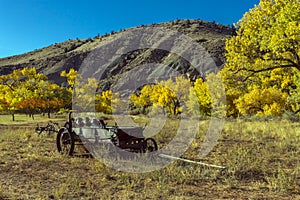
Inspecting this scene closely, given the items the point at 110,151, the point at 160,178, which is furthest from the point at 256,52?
the point at 160,178

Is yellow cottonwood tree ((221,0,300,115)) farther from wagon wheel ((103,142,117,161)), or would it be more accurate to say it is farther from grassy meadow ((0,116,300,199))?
wagon wheel ((103,142,117,161))

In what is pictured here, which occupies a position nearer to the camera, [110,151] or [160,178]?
[160,178]

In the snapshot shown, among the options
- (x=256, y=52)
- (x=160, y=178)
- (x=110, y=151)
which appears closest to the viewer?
(x=160, y=178)

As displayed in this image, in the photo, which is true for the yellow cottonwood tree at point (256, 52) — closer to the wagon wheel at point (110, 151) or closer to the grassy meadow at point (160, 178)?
the grassy meadow at point (160, 178)

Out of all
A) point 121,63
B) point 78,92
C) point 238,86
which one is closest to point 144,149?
point 238,86

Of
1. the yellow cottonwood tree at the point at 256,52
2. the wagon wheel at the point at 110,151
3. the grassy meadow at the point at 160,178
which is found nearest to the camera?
the grassy meadow at the point at 160,178

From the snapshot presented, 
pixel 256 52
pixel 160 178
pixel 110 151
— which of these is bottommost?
pixel 160 178

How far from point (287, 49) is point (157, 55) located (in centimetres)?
16191

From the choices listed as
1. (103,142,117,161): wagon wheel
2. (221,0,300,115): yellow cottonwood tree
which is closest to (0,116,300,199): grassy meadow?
(103,142,117,161): wagon wheel

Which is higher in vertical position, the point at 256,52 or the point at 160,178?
the point at 256,52

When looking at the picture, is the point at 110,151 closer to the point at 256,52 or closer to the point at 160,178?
the point at 160,178

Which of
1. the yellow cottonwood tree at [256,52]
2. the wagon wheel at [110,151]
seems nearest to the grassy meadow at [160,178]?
the wagon wheel at [110,151]

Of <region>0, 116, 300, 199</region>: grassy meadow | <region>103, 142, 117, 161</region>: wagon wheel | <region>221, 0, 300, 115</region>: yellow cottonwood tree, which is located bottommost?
<region>0, 116, 300, 199</region>: grassy meadow

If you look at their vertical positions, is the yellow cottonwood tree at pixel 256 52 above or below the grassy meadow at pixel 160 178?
above
